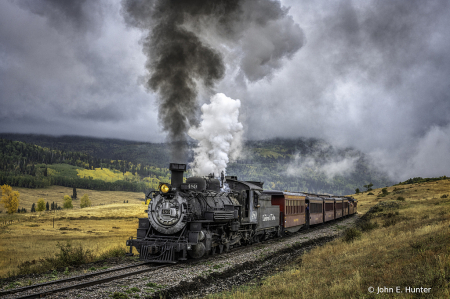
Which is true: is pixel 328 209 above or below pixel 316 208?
below

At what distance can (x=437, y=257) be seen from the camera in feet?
27.1

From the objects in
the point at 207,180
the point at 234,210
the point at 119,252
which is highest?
the point at 207,180

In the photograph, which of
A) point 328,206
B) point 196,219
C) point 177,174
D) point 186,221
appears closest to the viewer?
point 186,221

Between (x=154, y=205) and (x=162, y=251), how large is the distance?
6.96 feet

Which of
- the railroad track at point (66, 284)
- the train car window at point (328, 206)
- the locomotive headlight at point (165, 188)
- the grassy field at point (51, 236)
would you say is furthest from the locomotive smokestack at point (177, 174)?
the train car window at point (328, 206)

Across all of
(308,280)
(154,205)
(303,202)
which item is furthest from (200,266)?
(303,202)

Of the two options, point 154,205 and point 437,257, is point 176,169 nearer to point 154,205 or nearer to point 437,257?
point 154,205

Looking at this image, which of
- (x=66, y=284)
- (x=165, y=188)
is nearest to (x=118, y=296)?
(x=66, y=284)

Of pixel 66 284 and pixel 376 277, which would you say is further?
pixel 66 284

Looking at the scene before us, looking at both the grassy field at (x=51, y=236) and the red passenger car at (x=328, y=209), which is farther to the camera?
the red passenger car at (x=328, y=209)

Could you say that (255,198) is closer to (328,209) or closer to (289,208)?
(289,208)

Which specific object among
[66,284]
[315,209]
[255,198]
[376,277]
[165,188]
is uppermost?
[165,188]

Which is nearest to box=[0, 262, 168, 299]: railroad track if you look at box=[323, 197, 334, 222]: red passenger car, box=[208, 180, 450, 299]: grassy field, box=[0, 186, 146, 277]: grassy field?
box=[208, 180, 450, 299]: grassy field

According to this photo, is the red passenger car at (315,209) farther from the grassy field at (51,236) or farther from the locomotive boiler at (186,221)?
the grassy field at (51,236)
